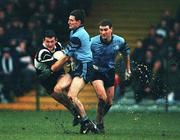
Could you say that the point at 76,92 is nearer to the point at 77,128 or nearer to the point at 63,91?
the point at 63,91

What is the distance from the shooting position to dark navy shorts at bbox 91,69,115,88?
59.0 ft

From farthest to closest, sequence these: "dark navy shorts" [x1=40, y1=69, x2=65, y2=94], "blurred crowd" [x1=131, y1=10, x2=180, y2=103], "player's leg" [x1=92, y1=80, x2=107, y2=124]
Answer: "blurred crowd" [x1=131, y1=10, x2=180, y2=103] → "dark navy shorts" [x1=40, y1=69, x2=65, y2=94] → "player's leg" [x1=92, y1=80, x2=107, y2=124]

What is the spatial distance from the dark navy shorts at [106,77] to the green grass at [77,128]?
0.96 meters

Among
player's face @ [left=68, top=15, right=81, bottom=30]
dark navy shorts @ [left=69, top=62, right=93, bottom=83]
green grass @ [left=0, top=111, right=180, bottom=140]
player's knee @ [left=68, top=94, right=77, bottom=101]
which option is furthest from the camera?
dark navy shorts @ [left=69, top=62, right=93, bottom=83]

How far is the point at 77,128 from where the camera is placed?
1902 cm

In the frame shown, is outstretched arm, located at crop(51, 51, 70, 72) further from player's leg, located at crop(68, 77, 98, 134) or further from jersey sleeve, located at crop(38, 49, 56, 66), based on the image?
player's leg, located at crop(68, 77, 98, 134)

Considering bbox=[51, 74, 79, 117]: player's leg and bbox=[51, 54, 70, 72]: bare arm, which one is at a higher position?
bbox=[51, 54, 70, 72]: bare arm

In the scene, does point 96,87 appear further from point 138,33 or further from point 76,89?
point 138,33

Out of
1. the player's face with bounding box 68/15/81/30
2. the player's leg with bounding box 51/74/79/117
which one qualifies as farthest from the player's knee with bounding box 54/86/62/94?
the player's face with bounding box 68/15/81/30

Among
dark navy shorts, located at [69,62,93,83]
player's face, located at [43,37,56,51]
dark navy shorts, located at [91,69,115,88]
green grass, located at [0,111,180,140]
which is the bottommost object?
green grass, located at [0,111,180,140]

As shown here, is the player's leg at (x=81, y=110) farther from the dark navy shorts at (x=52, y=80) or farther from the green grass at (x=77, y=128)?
the dark navy shorts at (x=52, y=80)

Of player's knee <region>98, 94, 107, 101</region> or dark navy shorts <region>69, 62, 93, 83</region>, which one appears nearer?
dark navy shorts <region>69, 62, 93, 83</region>

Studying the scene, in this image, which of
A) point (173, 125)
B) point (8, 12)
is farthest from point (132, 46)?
point (173, 125)

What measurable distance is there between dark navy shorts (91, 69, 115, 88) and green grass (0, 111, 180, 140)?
37.6 inches
